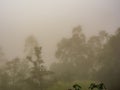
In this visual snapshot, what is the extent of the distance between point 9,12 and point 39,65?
1292 mm

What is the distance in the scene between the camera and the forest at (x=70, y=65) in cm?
632

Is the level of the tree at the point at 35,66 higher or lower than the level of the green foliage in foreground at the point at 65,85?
higher

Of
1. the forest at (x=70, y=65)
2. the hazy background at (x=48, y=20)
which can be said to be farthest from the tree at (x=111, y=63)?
the hazy background at (x=48, y=20)

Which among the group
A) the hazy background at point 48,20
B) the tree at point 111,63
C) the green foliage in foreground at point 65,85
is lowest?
the green foliage in foreground at point 65,85

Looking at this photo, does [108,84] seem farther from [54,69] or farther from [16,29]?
[16,29]

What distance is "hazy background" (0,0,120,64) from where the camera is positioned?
21.3 ft

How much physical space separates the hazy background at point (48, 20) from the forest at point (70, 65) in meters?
0.12

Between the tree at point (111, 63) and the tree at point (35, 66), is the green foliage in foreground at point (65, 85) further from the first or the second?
the tree at point (111, 63)

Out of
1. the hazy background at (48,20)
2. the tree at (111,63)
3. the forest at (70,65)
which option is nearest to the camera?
the forest at (70,65)

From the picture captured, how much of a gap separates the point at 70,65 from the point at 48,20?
42.1 inches

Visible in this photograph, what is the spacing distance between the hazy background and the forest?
0.41 ft

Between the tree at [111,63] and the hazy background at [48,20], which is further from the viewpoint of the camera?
the tree at [111,63]

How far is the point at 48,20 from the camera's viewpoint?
6641mm

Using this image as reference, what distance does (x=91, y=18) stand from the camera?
6.94m
